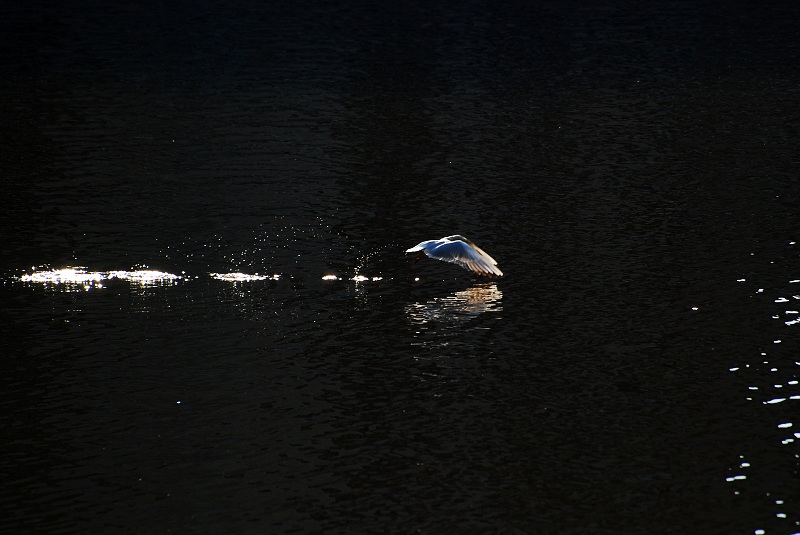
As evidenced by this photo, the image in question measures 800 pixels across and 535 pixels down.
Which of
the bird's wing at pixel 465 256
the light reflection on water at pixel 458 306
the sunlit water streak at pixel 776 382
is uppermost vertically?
the bird's wing at pixel 465 256

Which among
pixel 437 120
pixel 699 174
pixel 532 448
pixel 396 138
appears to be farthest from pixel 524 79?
pixel 532 448

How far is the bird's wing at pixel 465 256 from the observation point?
674 inches

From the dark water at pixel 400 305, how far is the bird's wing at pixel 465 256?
375 mm

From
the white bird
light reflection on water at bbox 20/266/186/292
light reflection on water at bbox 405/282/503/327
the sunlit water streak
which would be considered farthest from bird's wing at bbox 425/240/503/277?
light reflection on water at bbox 20/266/186/292

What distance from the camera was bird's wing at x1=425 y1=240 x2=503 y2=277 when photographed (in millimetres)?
17109

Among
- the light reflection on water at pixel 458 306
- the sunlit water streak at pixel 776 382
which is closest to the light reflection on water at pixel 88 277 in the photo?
the light reflection on water at pixel 458 306

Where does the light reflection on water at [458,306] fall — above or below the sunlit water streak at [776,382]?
above

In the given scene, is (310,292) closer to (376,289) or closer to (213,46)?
(376,289)

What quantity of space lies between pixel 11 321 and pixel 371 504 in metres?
6.83

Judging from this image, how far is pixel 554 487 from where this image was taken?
11609 mm

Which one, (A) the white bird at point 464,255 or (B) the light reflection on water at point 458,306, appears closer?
(B) the light reflection on water at point 458,306

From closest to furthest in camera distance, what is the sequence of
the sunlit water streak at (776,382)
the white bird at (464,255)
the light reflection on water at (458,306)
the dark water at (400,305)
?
the sunlit water streak at (776,382), the dark water at (400,305), the light reflection on water at (458,306), the white bird at (464,255)

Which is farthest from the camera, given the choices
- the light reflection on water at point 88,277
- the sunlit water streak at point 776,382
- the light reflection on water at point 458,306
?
the light reflection on water at point 88,277

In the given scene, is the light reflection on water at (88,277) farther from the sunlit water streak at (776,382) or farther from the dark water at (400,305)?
the sunlit water streak at (776,382)
